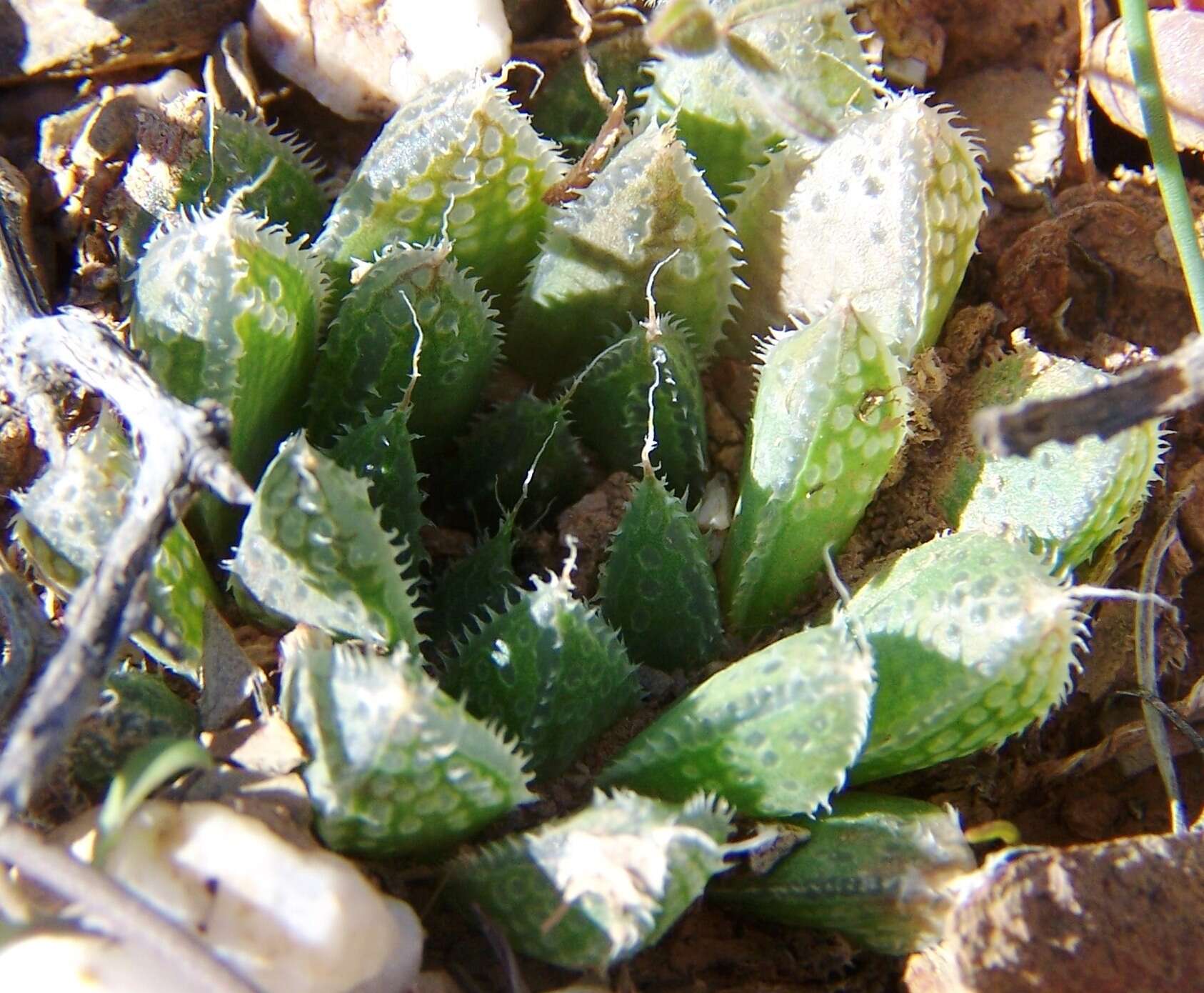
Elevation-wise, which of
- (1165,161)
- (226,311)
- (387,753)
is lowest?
(387,753)

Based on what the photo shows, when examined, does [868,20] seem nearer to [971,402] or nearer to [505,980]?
[971,402]

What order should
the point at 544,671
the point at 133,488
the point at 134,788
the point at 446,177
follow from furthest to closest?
1. the point at 446,177
2. the point at 544,671
3. the point at 133,488
4. the point at 134,788

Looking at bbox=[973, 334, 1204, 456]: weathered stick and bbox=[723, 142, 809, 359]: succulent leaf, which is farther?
bbox=[723, 142, 809, 359]: succulent leaf

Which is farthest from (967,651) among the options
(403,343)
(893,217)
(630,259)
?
(403,343)

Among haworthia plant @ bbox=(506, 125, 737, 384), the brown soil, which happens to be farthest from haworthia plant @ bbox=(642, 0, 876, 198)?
the brown soil

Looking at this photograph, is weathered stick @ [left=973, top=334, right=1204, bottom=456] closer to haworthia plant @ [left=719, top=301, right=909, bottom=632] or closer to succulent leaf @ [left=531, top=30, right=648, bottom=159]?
haworthia plant @ [left=719, top=301, right=909, bottom=632]

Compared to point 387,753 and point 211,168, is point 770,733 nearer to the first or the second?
point 387,753
